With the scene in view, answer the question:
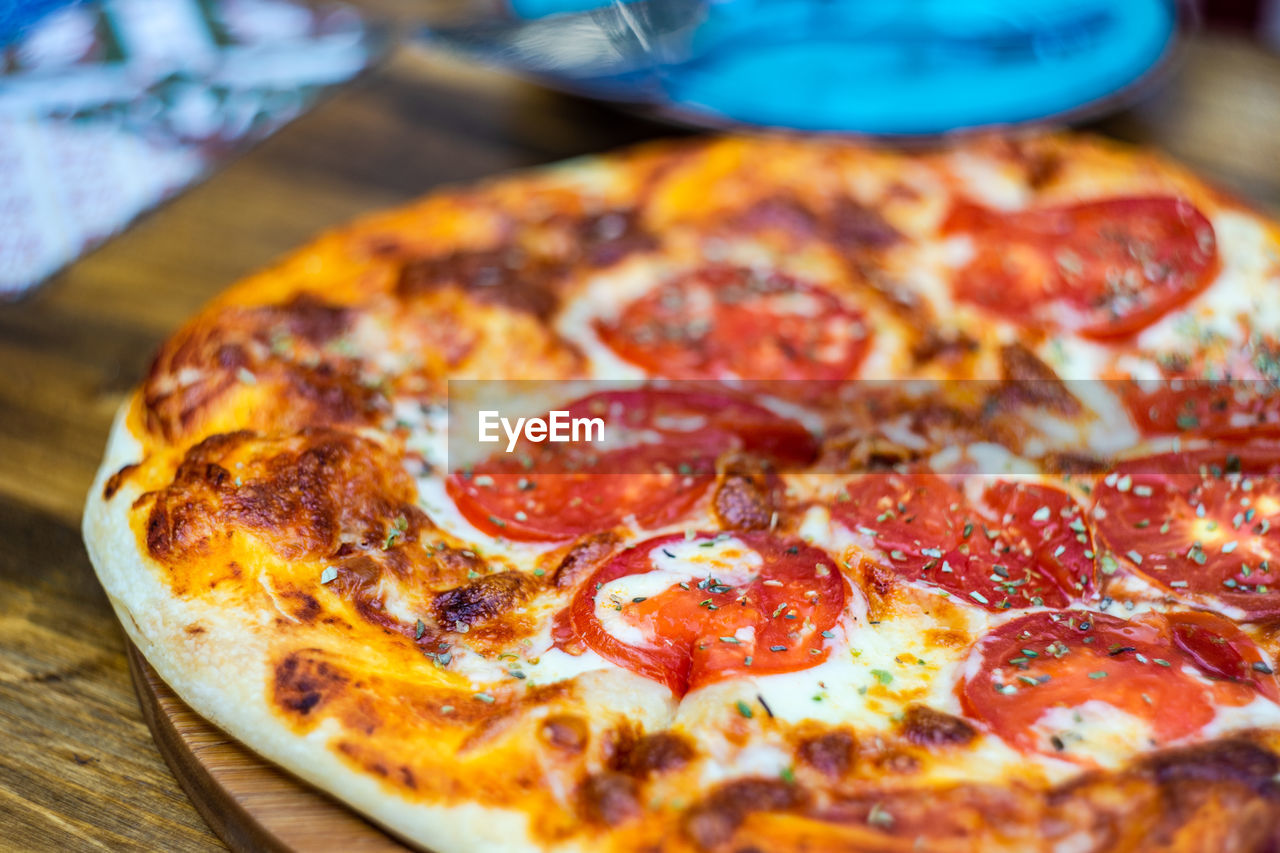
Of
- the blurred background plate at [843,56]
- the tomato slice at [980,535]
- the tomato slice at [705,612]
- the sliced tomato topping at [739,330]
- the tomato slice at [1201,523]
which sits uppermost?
the blurred background plate at [843,56]

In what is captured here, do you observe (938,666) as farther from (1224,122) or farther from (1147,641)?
(1224,122)

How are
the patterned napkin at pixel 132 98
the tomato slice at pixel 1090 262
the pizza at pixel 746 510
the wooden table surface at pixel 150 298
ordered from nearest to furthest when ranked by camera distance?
the pizza at pixel 746 510
the wooden table surface at pixel 150 298
the tomato slice at pixel 1090 262
the patterned napkin at pixel 132 98

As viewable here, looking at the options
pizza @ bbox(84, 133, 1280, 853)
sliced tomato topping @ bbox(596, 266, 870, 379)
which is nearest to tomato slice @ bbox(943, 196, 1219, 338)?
pizza @ bbox(84, 133, 1280, 853)

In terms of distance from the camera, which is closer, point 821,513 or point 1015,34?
point 821,513

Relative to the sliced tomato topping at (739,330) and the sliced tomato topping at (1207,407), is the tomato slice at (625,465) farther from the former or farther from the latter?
the sliced tomato topping at (1207,407)

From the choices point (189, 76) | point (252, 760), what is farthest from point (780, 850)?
point (189, 76)

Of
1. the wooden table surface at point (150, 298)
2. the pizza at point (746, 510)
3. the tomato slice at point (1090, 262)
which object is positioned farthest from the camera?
the tomato slice at point (1090, 262)

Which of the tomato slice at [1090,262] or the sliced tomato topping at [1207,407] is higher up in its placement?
the tomato slice at [1090,262]

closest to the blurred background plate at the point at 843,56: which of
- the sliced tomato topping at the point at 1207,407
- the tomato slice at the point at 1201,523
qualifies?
the sliced tomato topping at the point at 1207,407
